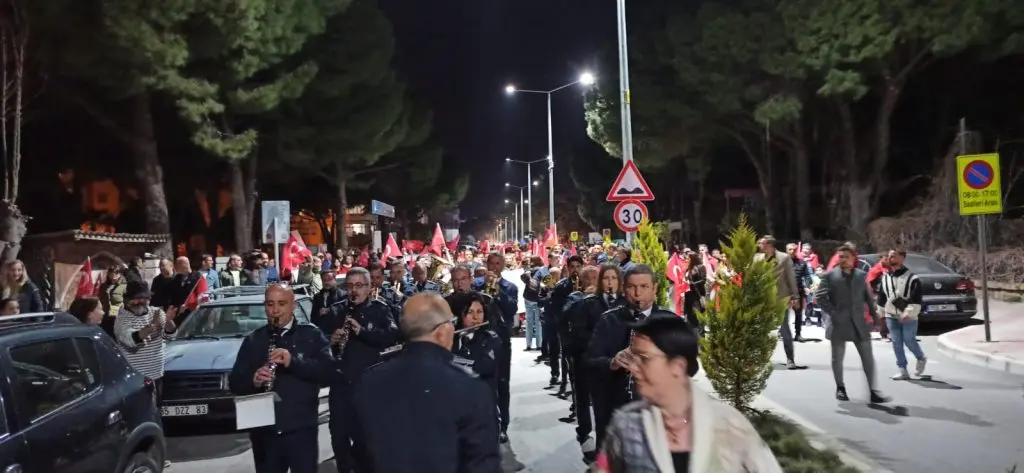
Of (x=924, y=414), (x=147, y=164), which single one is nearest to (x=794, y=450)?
(x=924, y=414)

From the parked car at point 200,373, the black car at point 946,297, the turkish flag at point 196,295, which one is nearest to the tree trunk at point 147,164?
the turkish flag at point 196,295

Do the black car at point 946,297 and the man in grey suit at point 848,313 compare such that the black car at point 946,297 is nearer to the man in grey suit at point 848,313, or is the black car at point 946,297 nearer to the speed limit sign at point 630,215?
the speed limit sign at point 630,215

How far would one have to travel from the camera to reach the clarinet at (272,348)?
4.71 m

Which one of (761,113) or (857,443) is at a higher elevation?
(761,113)

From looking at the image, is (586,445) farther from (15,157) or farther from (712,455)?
(15,157)

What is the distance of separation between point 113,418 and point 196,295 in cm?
711

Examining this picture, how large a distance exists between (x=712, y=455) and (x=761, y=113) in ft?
92.3

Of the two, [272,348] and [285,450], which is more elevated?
[272,348]

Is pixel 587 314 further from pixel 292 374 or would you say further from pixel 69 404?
pixel 69 404

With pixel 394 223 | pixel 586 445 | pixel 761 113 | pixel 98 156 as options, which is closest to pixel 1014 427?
pixel 586 445

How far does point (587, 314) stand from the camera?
6.52 metres

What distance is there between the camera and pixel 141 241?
68.3ft

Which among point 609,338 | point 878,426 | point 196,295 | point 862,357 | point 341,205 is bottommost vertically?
point 878,426

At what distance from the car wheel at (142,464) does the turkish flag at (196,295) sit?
249 inches
